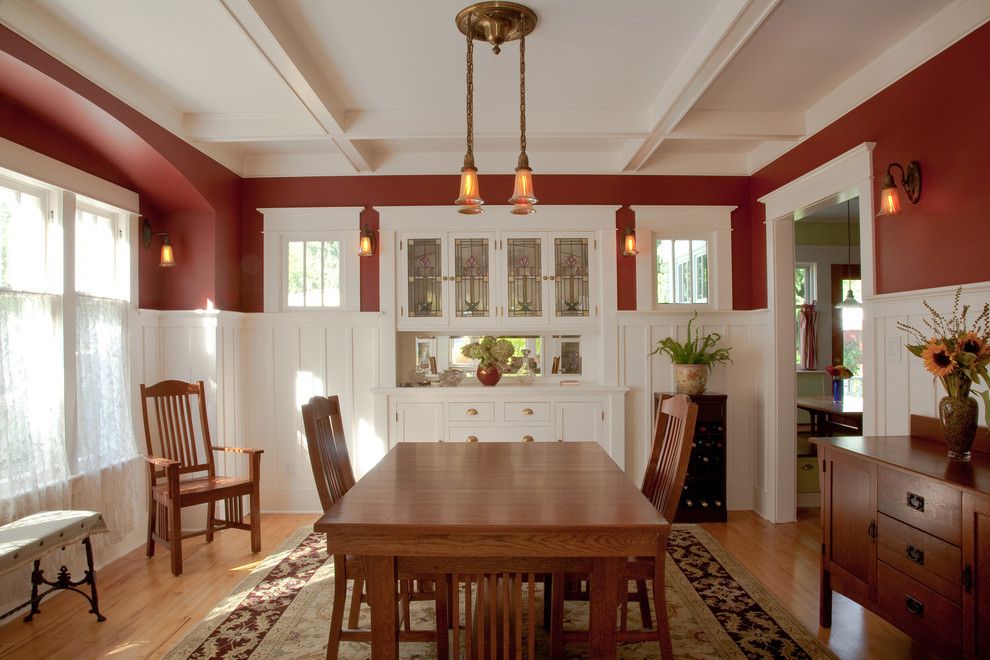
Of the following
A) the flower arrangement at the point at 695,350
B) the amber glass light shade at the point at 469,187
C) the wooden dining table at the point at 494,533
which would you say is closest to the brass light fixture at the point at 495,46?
the amber glass light shade at the point at 469,187

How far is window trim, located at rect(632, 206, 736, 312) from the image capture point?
4570 mm

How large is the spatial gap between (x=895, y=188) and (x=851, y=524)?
1.63 m

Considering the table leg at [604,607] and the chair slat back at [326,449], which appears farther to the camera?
the chair slat back at [326,449]

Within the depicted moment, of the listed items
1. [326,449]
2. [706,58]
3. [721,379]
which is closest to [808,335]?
[721,379]

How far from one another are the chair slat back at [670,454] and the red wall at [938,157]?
142 cm

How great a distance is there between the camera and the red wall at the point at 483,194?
15.0 feet

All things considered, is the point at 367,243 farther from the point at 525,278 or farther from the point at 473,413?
the point at 473,413

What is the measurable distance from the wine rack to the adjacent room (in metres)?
0.03

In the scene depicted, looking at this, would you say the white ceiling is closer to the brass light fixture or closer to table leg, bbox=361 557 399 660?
the brass light fixture

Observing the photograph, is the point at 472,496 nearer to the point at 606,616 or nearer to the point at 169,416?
the point at 606,616

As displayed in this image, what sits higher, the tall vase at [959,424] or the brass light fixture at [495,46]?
the brass light fixture at [495,46]

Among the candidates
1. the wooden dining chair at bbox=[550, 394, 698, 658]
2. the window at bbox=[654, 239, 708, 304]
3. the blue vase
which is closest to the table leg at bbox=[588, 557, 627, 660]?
the wooden dining chair at bbox=[550, 394, 698, 658]

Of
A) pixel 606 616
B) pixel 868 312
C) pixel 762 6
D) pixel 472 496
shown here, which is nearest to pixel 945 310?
pixel 868 312

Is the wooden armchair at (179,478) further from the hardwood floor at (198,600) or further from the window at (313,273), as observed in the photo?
the window at (313,273)
